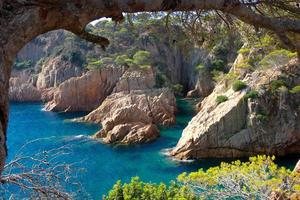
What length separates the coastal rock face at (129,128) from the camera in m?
26.6

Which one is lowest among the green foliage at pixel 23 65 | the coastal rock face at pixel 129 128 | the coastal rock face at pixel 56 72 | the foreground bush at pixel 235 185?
the coastal rock face at pixel 129 128

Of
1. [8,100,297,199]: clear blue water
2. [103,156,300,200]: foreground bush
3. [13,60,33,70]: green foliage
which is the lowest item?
[8,100,297,199]: clear blue water

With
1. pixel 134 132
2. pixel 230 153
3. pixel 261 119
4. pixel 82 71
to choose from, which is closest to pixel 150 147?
pixel 134 132

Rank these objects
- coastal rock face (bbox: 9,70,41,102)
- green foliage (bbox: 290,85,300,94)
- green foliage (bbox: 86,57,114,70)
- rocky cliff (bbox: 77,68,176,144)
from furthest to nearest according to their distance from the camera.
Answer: coastal rock face (bbox: 9,70,41,102) → green foliage (bbox: 86,57,114,70) → rocky cliff (bbox: 77,68,176,144) → green foliage (bbox: 290,85,300,94)

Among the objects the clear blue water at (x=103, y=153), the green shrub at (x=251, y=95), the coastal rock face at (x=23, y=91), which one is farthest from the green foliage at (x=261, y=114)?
the coastal rock face at (x=23, y=91)

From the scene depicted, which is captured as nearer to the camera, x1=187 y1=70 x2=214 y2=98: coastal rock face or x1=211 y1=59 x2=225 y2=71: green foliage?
x1=211 y1=59 x2=225 y2=71: green foliage

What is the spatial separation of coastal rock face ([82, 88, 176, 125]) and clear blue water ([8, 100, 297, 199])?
1178mm

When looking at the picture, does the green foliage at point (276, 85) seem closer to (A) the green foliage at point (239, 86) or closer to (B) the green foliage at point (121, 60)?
(A) the green foliage at point (239, 86)

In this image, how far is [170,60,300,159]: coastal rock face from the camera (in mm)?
22484

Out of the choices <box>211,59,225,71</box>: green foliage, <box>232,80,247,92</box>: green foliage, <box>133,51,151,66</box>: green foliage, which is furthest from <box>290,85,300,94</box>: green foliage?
<box>211,59,225,71</box>: green foliage

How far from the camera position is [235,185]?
10.2 m

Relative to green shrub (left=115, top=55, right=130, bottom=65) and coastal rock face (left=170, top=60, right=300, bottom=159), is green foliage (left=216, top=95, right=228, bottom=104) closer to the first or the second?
coastal rock face (left=170, top=60, right=300, bottom=159)

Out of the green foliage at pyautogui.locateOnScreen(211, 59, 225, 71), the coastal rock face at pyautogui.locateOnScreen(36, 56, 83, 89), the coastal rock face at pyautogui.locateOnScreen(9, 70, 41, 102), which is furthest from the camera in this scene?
the coastal rock face at pyautogui.locateOnScreen(9, 70, 41, 102)

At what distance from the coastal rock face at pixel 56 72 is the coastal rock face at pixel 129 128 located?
22.1 m
